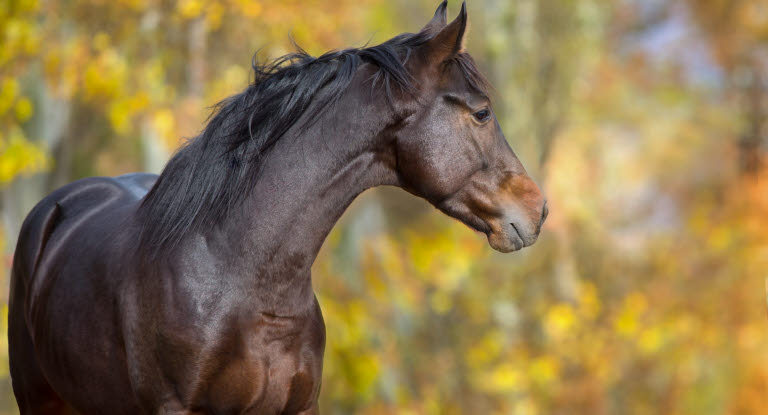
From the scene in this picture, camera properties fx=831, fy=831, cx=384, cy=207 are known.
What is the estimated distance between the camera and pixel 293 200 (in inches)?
110

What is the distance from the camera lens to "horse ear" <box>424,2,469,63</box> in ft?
8.90

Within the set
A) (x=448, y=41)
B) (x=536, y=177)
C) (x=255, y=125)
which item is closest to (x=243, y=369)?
(x=255, y=125)

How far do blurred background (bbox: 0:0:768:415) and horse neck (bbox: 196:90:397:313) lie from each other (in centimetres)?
463

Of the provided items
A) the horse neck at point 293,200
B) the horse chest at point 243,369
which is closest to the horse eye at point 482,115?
the horse neck at point 293,200

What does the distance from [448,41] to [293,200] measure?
743 mm

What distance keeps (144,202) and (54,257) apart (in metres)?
0.75

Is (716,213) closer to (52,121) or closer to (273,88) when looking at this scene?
(52,121)

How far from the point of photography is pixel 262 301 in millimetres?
2752

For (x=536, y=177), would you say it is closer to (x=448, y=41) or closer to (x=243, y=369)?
(x=448, y=41)

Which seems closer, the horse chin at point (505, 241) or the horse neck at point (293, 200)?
the horse neck at point (293, 200)

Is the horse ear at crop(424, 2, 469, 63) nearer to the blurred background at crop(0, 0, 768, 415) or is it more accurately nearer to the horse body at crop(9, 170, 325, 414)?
the horse body at crop(9, 170, 325, 414)

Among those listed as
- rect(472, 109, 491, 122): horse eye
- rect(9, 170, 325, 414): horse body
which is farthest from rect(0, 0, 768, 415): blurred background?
rect(472, 109, 491, 122): horse eye

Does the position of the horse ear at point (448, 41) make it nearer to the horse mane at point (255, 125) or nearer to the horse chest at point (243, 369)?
the horse mane at point (255, 125)

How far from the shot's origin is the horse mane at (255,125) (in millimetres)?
2809
